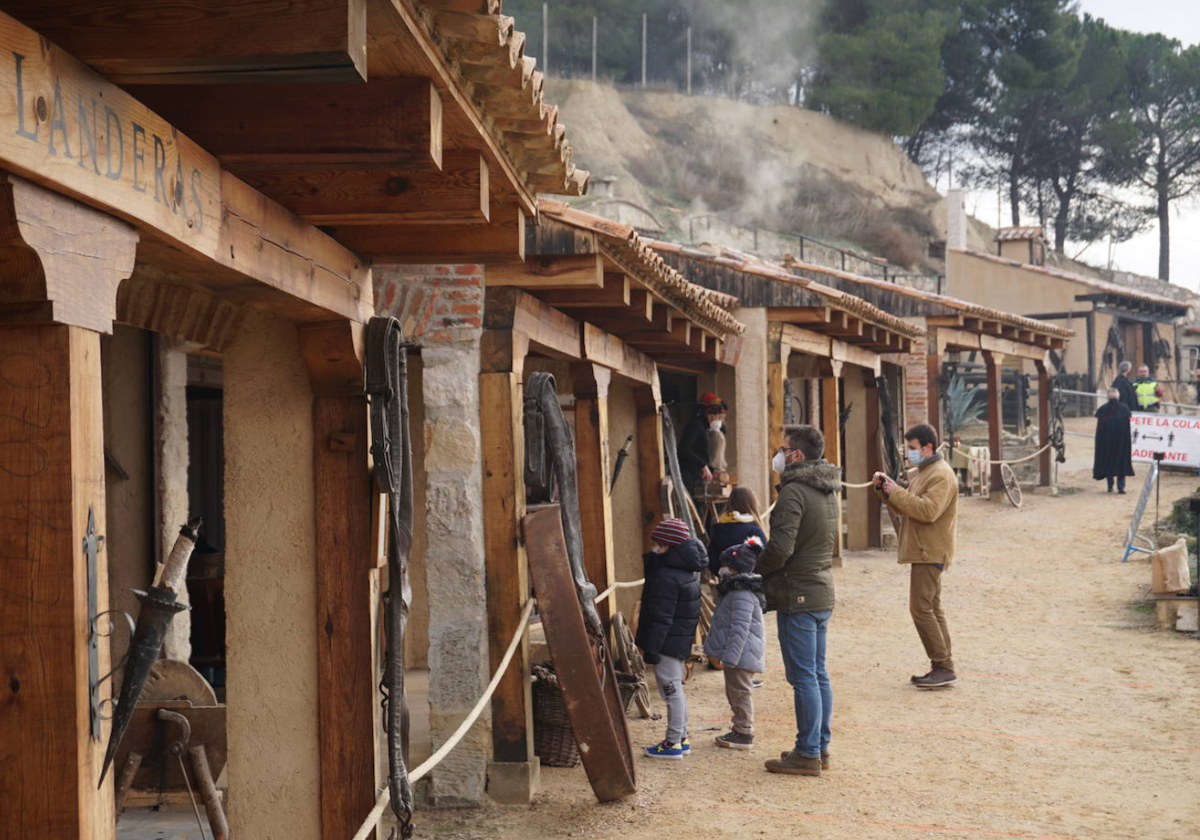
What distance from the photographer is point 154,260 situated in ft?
10.8

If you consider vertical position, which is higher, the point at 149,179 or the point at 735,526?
the point at 149,179

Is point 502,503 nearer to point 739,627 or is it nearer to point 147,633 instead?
point 739,627

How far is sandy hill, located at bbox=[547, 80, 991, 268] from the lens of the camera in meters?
45.4

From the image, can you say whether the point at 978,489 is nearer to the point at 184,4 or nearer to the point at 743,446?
the point at 743,446

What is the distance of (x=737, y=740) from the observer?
7340mm

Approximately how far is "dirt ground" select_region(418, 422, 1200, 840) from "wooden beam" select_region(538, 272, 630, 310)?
8.57 ft

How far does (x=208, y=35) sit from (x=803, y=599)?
4.89 meters

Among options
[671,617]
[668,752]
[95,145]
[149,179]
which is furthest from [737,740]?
[95,145]

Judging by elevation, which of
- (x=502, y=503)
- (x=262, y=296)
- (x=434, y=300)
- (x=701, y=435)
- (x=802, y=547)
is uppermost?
(x=434, y=300)

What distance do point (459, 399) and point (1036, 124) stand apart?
150ft

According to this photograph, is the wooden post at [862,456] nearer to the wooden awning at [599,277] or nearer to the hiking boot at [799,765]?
the wooden awning at [599,277]

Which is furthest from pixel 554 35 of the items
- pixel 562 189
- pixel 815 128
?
pixel 562 189

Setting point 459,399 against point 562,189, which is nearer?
point 562,189

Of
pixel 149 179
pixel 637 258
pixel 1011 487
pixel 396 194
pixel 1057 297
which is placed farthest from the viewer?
pixel 1057 297
